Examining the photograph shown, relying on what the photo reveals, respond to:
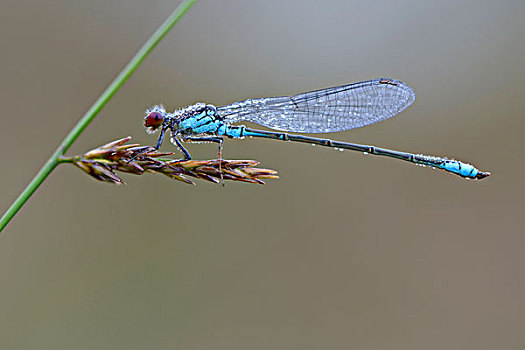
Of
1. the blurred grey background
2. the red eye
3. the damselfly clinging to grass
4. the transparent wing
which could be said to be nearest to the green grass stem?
the red eye

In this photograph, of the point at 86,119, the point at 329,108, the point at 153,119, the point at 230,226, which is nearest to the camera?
the point at 86,119

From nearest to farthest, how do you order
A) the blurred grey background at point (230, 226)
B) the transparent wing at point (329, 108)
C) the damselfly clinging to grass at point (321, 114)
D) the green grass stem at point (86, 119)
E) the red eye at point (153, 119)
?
the green grass stem at point (86, 119)
the red eye at point (153, 119)
the damselfly clinging to grass at point (321, 114)
the transparent wing at point (329, 108)
the blurred grey background at point (230, 226)

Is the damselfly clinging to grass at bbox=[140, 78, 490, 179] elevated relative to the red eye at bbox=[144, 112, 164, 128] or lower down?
elevated

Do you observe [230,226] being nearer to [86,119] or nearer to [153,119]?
[153,119]

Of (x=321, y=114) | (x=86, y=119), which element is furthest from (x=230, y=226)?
(x=86, y=119)

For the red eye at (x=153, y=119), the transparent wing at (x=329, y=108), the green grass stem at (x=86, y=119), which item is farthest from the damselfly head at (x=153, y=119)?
the green grass stem at (x=86, y=119)

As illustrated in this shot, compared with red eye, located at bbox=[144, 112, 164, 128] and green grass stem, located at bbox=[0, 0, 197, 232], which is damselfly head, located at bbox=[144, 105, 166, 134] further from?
green grass stem, located at bbox=[0, 0, 197, 232]

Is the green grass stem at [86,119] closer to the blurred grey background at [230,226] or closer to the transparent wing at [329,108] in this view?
the transparent wing at [329,108]
